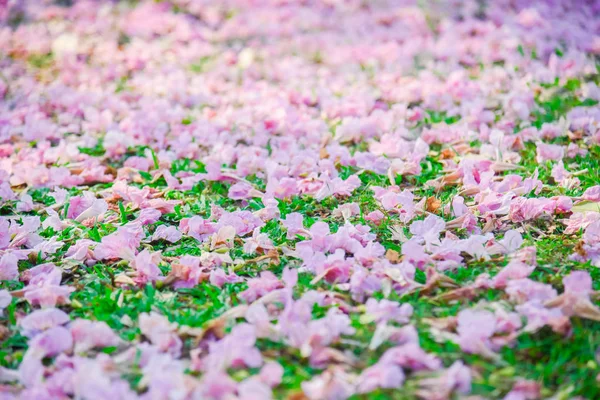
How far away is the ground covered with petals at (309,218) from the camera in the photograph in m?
1.42

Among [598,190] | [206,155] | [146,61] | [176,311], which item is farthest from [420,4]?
[176,311]

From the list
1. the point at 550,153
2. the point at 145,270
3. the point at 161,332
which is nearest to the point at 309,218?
the point at 145,270

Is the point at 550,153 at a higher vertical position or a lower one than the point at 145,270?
higher

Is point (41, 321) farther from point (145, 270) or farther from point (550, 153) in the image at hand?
point (550, 153)

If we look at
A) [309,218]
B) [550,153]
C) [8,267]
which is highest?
[550,153]

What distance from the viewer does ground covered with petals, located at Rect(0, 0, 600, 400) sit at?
1419 millimetres

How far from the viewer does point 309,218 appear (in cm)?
218

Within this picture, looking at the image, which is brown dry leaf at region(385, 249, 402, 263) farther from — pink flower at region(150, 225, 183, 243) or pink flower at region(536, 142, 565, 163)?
pink flower at region(536, 142, 565, 163)

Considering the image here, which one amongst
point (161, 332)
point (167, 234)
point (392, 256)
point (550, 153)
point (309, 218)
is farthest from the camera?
point (550, 153)

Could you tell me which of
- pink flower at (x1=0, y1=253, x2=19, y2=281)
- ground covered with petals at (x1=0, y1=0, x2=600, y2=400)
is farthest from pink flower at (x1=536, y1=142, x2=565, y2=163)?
pink flower at (x1=0, y1=253, x2=19, y2=281)

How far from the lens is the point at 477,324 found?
144 centimetres

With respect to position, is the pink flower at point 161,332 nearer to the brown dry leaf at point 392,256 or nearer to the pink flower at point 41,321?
the pink flower at point 41,321

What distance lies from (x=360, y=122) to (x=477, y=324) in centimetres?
161

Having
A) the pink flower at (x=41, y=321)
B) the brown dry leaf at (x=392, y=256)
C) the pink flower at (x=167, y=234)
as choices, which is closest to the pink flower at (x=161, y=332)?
the pink flower at (x=41, y=321)
